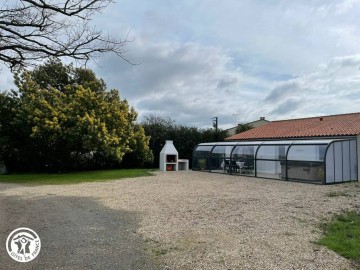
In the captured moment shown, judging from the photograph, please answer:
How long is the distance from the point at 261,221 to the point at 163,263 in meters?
3.33

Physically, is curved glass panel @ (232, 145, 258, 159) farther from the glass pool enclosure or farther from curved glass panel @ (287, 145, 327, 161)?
curved glass panel @ (287, 145, 327, 161)

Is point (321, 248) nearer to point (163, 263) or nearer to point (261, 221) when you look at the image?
point (261, 221)

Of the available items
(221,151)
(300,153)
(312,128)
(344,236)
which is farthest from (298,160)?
(344,236)

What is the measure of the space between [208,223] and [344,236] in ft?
8.75

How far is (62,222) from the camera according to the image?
748 cm

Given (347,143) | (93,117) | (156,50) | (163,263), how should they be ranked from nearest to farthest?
(163,263), (156,50), (347,143), (93,117)

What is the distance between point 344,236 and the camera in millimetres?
6090

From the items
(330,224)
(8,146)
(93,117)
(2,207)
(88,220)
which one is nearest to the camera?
(330,224)

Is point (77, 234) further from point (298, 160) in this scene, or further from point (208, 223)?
point (298, 160)

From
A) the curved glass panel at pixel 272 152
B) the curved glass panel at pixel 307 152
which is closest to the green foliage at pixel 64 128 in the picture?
the curved glass panel at pixel 272 152

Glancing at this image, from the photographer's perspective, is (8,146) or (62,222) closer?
(62,222)

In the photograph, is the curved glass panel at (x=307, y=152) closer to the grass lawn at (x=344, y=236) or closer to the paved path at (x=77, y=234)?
the grass lawn at (x=344, y=236)

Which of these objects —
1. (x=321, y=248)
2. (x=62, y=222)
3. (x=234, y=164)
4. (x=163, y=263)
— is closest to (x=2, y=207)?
(x=62, y=222)

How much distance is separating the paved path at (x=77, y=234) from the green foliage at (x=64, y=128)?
10448 millimetres
